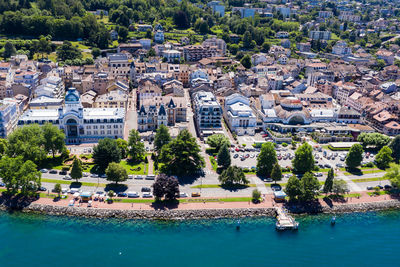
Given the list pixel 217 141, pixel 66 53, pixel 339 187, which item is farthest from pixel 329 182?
pixel 66 53

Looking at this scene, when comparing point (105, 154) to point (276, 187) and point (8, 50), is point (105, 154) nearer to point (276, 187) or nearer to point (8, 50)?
point (276, 187)

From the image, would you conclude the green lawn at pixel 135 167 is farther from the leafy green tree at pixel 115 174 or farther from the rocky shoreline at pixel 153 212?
the rocky shoreline at pixel 153 212

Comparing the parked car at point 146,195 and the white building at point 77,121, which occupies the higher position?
the white building at point 77,121

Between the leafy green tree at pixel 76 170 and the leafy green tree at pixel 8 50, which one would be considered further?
the leafy green tree at pixel 8 50

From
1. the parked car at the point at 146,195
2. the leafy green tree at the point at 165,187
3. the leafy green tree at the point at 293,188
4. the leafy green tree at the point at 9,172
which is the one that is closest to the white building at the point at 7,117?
the leafy green tree at the point at 9,172

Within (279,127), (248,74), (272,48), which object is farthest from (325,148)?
(272,48)

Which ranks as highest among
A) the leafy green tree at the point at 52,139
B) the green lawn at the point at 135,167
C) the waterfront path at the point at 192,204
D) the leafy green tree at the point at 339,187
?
the leafy green tree at the point at 52,139

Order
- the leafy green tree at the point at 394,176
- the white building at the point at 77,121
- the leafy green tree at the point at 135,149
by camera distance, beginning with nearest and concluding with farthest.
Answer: the leafy green tree at the point at 394,176
the leafy green tree at the point at 135,149
the white building at the point at 77,121
